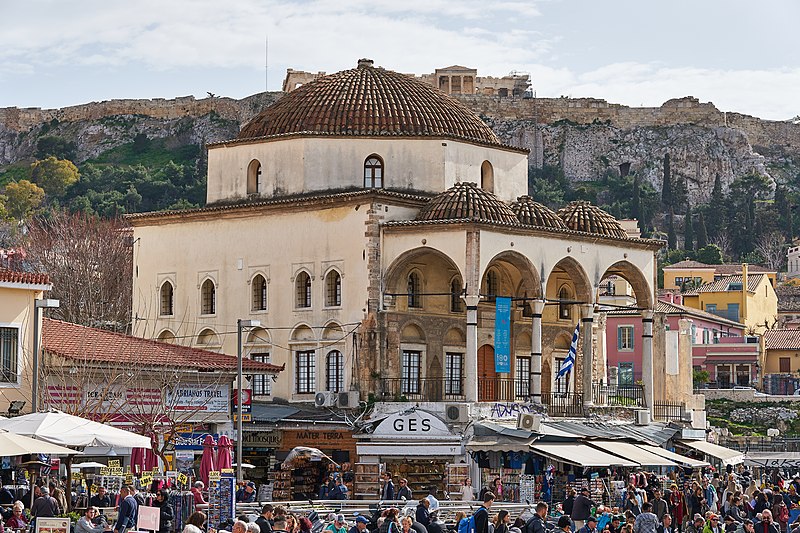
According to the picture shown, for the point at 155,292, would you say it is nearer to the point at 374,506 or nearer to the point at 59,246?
the point at 374,506

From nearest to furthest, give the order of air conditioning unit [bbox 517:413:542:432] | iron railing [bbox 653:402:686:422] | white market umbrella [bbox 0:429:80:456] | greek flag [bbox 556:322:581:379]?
white market umbrella [bbox 0:429:80:456]
air conditioning unit [bbox 517:413:542:432]
greek flag [bbox 556:322:581:379]
iron railing [bbox 653:402:686:422]

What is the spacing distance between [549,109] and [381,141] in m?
87.2

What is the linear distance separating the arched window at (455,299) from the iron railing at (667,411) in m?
7.14

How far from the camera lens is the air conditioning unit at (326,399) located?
148ft

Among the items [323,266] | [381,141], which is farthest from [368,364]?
[381,141]

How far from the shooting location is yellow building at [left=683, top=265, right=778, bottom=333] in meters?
102

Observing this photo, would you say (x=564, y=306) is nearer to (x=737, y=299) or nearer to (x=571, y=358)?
(x=571, y=358)

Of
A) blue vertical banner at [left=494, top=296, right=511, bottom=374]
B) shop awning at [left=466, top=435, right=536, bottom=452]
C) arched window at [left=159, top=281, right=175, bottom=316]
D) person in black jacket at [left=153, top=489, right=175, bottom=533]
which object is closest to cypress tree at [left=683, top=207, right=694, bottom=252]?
arched window at [left=159, top=281, right=175, bottom=316]

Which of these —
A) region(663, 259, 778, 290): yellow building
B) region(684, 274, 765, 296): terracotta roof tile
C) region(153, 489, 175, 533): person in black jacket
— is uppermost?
region(663, 259, 778, 290): yellow building

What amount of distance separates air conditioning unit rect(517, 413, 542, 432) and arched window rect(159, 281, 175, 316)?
41.3 feet

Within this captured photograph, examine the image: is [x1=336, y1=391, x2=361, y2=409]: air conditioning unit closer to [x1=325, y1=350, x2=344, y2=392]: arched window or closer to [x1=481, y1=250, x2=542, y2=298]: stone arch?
[x1=325, y1=350, x2=344, y2=392]: arched window

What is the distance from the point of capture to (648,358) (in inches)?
1957

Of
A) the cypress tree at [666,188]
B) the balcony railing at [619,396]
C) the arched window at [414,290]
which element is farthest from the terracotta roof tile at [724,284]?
the arched window at [414,290]

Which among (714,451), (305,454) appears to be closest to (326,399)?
(305,454)
